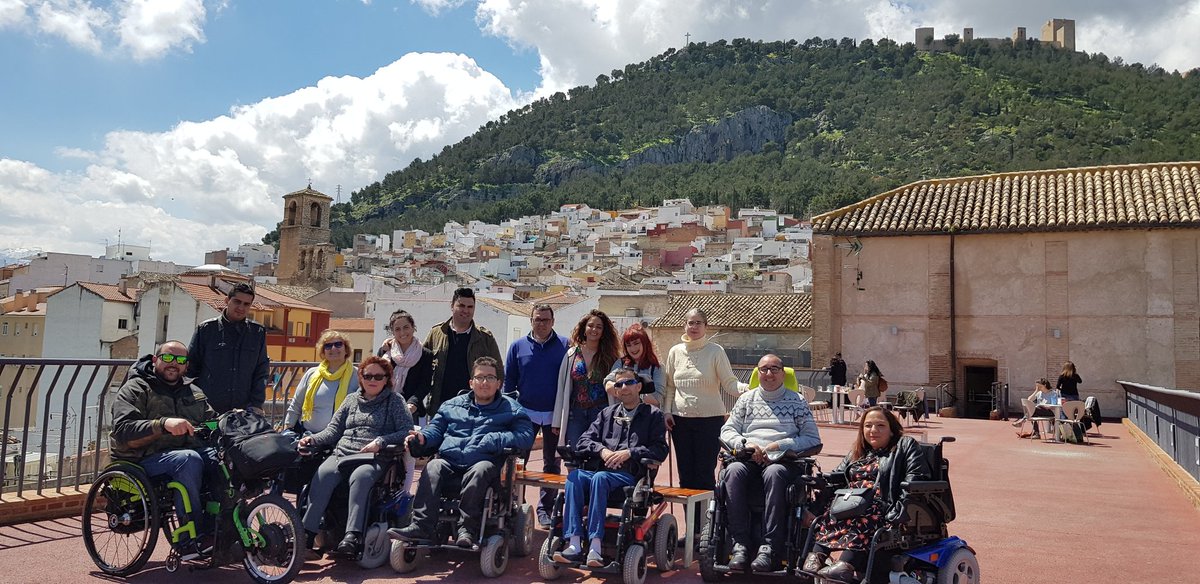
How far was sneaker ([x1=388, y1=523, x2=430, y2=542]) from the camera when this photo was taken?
17.1 feet

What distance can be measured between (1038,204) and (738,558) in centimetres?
2156

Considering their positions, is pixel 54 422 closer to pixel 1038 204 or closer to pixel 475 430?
pixel 475 430

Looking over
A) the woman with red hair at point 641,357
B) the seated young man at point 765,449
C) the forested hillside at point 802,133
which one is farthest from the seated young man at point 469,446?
the forested hillside at point 802,133

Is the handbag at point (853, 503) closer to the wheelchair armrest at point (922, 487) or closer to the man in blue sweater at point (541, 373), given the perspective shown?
the wheelchair armrest at point (922, 487)

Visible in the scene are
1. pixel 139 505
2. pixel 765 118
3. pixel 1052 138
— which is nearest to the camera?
pixel 139 505

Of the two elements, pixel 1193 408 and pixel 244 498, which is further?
pixel 1193 408

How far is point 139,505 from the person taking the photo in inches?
202

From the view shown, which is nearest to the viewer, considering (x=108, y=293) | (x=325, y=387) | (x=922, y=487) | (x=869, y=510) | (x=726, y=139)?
(x=922, y=487)

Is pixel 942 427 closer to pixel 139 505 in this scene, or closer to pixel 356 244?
pixel 139 505

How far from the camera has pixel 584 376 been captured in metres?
6.54

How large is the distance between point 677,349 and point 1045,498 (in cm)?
426

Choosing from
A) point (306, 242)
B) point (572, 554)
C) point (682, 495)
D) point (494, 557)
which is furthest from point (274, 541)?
point (306, 242)

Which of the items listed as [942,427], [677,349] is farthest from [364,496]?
[942,427]

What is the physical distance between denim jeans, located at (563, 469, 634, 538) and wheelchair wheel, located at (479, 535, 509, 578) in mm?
413
